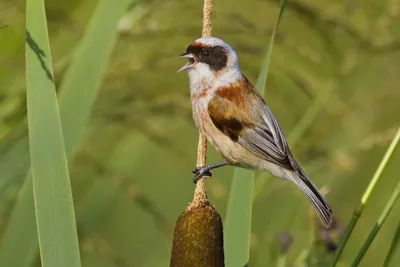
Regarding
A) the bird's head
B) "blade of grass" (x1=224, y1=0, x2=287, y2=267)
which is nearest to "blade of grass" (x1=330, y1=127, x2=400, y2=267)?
"blade of grass" (x1=224, y1=0, x2=287, y2=267)

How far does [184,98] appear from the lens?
2.32 meters

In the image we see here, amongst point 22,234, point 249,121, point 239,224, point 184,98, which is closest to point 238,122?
point 249,121

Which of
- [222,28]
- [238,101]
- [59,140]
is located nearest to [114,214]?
[222,28]

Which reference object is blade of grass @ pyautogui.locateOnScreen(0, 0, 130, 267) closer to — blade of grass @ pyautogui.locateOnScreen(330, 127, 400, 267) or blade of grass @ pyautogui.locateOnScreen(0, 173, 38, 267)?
blade of grass @ pyautogui.locateOnScreen(0, 173, 38, 267)

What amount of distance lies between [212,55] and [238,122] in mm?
242

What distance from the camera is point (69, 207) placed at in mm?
1309

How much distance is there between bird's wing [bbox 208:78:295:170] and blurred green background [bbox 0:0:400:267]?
0.25 m

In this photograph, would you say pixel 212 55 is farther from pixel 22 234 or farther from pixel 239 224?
pixel 22 234

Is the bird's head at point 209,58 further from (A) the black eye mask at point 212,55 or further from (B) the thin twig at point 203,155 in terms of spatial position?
(B) the thin twig at point 203,155

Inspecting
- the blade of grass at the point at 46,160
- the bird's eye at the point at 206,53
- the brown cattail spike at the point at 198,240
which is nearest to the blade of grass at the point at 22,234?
the blade of grass at the point at 46,160

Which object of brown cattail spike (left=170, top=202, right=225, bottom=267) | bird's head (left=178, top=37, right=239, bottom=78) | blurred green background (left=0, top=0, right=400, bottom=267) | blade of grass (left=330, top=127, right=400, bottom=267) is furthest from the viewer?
blurred green background (left=0, top=0, right=400, bottom=267)

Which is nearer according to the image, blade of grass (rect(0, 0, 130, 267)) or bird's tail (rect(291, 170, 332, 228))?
blade of grass (rect(0, 0, 130, 267))

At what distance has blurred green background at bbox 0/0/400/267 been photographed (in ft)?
7.41

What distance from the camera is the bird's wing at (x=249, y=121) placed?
190cm
